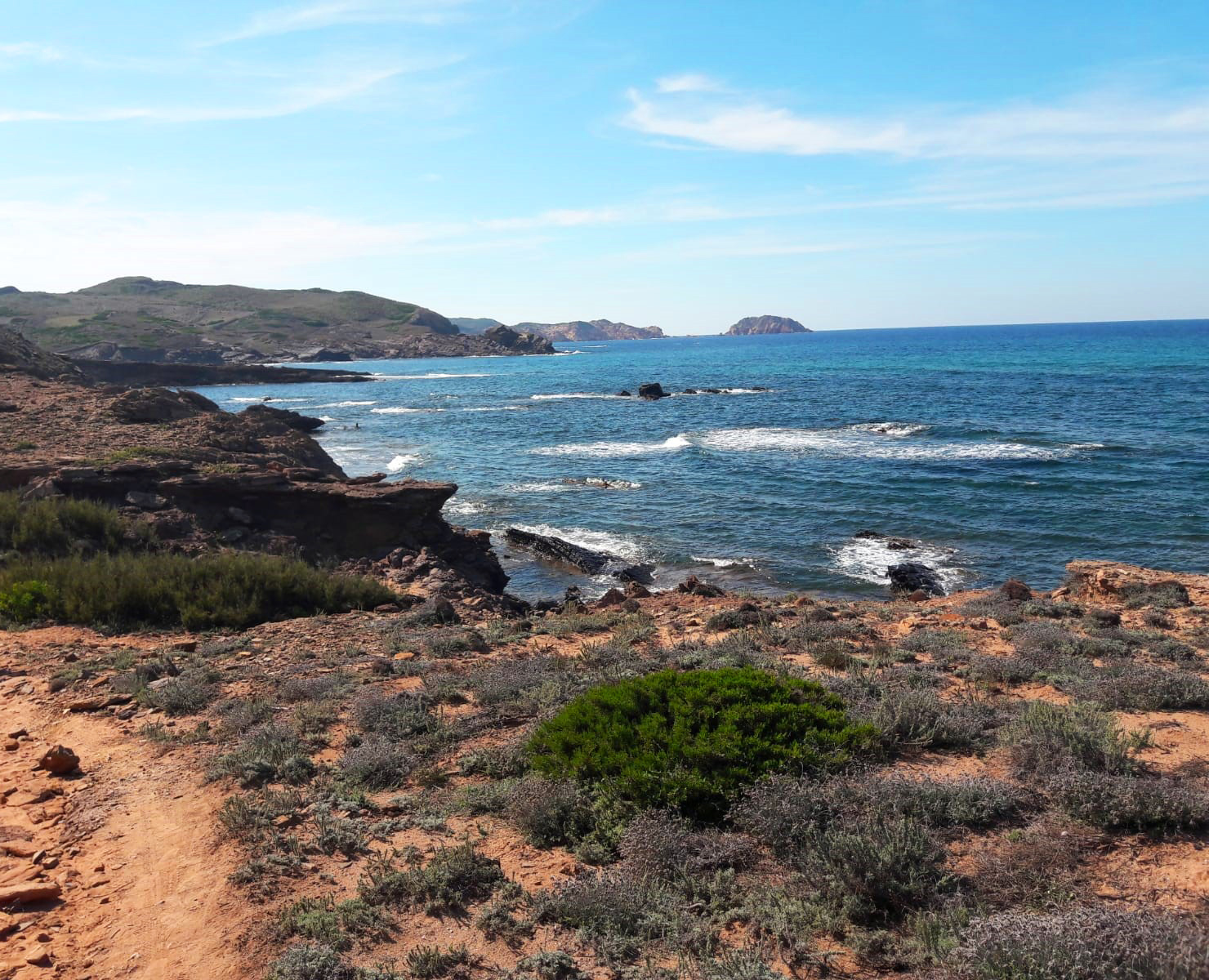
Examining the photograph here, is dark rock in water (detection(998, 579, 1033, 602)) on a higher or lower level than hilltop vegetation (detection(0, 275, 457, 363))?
lower

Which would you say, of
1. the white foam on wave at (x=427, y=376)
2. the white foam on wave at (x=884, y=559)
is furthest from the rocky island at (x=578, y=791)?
the white foam on wave at (x=427, y=376)

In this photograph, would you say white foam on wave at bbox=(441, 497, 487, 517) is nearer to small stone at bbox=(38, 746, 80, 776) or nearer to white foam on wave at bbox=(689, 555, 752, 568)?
white foam on wave at bbox=(689, 555, 752, 568)

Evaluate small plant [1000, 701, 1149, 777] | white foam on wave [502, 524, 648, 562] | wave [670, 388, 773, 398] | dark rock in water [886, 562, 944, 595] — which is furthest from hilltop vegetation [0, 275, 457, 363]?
small plant [1000, 701, 1149, 777]

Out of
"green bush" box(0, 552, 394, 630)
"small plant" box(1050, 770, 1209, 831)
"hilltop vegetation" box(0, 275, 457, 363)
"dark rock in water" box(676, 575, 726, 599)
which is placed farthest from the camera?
"hilltop vegetation" box(0, 275, 457, 363)

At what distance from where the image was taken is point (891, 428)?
44.5 meters

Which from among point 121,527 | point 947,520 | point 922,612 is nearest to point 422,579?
point 121,527

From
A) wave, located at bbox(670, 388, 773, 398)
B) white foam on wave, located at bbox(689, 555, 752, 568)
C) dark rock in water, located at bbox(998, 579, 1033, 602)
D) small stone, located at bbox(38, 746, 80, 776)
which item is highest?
wave, located at bbox(670, 388, 773, 398)

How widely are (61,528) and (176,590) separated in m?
3.48

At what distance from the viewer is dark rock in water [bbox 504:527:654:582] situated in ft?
70.3

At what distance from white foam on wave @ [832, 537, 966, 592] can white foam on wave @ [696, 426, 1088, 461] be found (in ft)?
42.9

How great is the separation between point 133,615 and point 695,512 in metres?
18.8

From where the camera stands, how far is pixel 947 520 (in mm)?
25453

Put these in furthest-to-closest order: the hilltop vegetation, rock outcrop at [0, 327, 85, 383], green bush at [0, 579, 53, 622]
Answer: the hilltop vegetation, rock outcrop at [0, 327, 85, 383], green bush at [0, 579, 53, 622]

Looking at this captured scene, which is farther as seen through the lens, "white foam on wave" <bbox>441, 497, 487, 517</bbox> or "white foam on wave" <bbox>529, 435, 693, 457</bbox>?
"white foam on wave" <bbox>529, 435, 693, 457</bbox>
